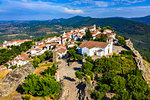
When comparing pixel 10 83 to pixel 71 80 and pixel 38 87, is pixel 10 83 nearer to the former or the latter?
pixel 38 87

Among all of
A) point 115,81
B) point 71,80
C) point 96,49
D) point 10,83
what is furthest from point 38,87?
point 96,49

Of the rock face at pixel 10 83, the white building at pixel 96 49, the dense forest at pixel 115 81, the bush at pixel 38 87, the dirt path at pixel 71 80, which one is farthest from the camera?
the white building at pixel 96 49

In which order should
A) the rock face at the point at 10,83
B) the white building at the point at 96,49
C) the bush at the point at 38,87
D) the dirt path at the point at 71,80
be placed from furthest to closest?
1. the white building at the point at 96,49
2. the dirt path at the point at 71,80
3. the rock face at the point at 10,83
4. the bush at the point at 38,87

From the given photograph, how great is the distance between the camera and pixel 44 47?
247ft

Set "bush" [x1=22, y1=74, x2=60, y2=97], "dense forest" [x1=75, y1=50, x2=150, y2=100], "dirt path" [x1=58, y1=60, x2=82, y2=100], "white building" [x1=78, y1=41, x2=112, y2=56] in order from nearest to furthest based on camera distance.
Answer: "dense forest" [x1=75, y1=50, x2=150, y2=100] < "bush" [x1=22, y1=74, x2=60, y2=97] < "dirt path" [x1=58, y1=60, x2=82, y2=100] < "white building" [x1=78, y1=41, x2=112, y2=56]

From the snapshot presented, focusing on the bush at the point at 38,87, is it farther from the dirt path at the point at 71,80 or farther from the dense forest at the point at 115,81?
the dense forest at the point at 115,81

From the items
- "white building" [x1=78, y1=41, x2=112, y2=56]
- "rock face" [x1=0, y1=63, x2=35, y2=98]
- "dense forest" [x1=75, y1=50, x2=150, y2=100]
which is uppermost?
"white building" [x1=78, y1=41, x2=112, y2=56]

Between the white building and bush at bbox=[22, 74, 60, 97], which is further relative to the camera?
the white building

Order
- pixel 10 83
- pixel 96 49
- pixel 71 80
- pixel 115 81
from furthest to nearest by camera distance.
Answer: pixel 96 49, pixel 71 80, pixel 115 81, pixel 10 83

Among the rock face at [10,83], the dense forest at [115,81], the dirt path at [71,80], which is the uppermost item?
the rock face at [10,83]

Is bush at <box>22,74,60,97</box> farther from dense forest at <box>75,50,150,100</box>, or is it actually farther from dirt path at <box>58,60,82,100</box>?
dense forest at <box>75,50,150,100</box>

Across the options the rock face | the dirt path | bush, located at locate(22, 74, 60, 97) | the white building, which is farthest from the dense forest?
the rock face

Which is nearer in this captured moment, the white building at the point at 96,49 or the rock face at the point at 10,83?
the rock face at the point at 10,83

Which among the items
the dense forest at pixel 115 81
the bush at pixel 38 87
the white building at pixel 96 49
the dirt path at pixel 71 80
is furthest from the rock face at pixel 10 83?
the white building at pixel 96 49
